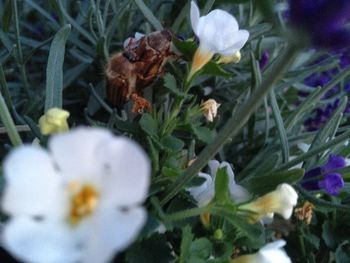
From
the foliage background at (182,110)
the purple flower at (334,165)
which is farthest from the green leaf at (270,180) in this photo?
the purple flower at (334,165)

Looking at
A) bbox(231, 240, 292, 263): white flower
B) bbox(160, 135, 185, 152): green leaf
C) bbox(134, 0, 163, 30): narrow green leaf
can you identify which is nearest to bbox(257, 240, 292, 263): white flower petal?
bbox(231, 240, 292, 263): white flower

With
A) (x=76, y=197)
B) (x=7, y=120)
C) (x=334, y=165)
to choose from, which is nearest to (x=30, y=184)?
(x=76, y=197)

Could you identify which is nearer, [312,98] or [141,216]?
[141,216]

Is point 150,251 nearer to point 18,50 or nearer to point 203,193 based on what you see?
point 203,193

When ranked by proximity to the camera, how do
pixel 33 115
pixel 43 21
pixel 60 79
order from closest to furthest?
1. pixel 60 79
2. pixel 33 115
3. pixel 43 21

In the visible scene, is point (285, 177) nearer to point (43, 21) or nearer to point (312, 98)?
point (312, 98)

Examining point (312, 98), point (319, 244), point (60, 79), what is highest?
point (60, 79)

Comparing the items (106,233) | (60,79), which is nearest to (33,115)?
(60,79)
